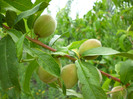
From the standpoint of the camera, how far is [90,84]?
0.42 meters

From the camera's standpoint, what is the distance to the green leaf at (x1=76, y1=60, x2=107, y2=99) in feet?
Answer: 1.35

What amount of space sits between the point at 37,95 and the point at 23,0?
2180 millimetres

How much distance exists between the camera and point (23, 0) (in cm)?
44

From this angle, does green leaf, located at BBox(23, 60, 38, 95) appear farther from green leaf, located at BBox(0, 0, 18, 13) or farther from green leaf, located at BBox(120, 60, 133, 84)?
green leaf, located at BBox(120, 60, 133, 84)

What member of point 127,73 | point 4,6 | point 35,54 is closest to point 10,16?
point 4,6

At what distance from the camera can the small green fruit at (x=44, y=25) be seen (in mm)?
519

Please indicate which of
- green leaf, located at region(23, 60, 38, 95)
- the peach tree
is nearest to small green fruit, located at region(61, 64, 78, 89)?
the peach tree

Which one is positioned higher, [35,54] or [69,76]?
[35,54]

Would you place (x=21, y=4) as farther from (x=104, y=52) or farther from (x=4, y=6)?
(x=104, y=52)

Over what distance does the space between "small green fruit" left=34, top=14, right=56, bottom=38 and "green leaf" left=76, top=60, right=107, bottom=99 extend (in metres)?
0.19

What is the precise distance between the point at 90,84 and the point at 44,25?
10.8 inches

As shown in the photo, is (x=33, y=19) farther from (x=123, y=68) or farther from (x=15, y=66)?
(x=123, y=68)

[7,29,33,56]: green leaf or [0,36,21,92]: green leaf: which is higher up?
[7,29,33,56]: green leaf

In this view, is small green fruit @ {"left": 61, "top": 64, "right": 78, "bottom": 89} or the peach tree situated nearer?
the peach tree
